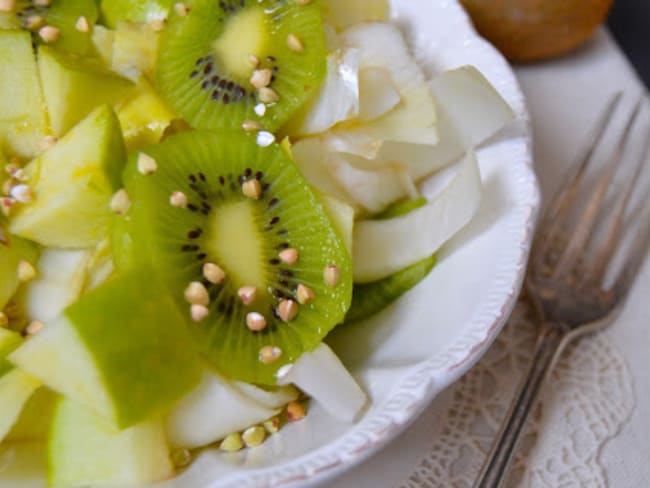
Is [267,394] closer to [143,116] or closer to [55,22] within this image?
[143,116]

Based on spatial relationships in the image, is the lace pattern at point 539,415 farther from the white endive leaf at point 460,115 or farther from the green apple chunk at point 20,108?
the green apple chunk at point 20,108

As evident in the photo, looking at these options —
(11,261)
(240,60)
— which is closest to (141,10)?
(240,60)

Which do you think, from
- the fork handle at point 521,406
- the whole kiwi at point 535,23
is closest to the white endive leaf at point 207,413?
the fork handle at point 521,406

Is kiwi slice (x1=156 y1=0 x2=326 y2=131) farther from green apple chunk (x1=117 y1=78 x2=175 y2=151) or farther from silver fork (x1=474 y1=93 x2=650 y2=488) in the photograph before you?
silver fork (x1=474 y1=93 x2=650 y2=488)

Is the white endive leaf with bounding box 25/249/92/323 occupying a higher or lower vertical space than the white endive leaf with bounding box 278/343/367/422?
higher

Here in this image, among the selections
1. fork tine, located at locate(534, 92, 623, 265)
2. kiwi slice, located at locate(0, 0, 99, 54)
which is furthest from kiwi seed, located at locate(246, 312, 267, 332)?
fork tine, located at locate(534, 92, 623, 265)

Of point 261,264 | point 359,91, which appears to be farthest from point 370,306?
point 359,91
